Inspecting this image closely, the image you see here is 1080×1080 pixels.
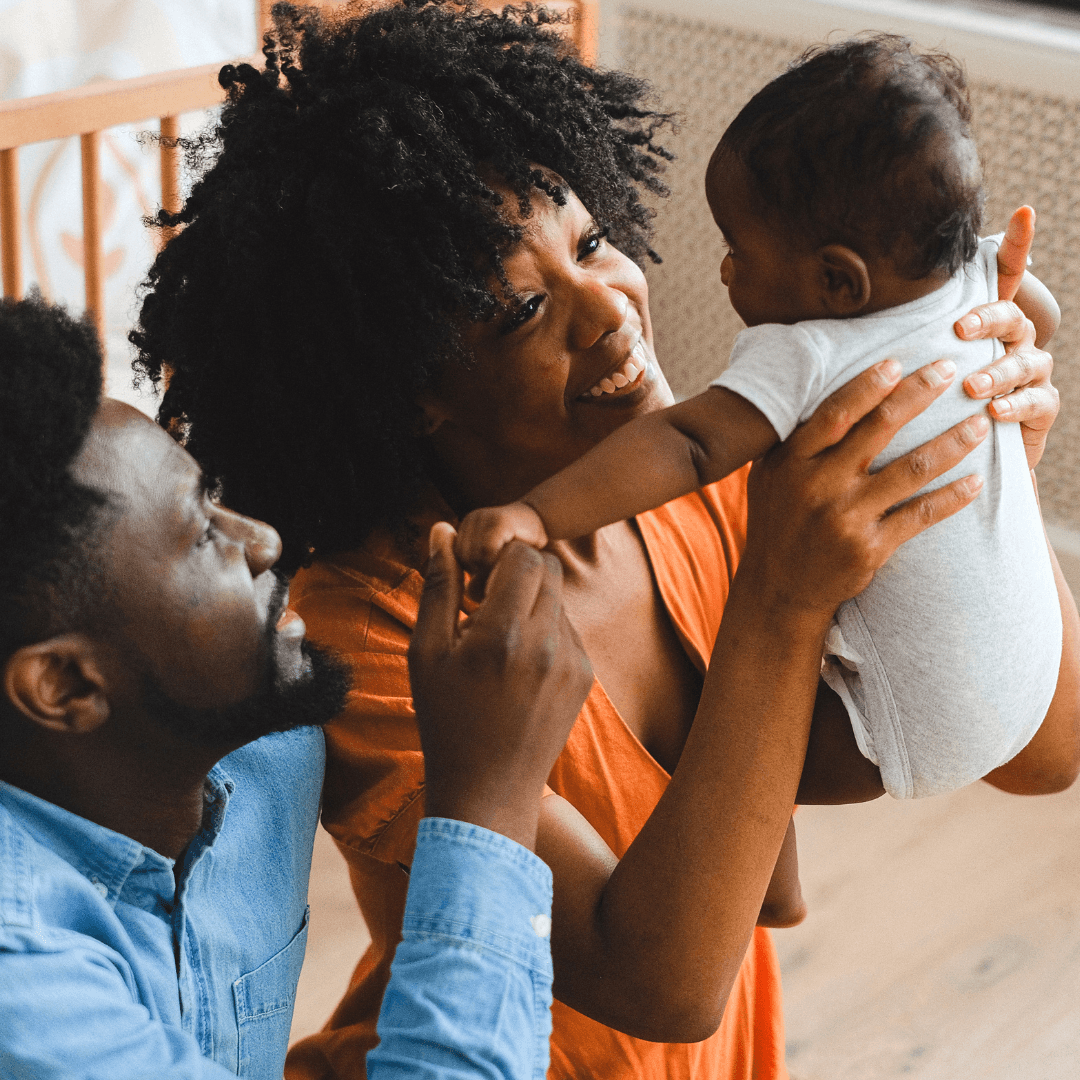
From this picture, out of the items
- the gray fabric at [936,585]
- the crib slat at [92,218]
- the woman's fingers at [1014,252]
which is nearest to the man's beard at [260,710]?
the gray fabric at [936,585]

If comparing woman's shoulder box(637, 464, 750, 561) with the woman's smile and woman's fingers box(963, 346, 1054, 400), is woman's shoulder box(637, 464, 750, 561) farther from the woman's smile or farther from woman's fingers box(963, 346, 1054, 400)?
woman's fingers box(963, 346, 1054, 400)

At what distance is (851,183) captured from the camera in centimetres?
95

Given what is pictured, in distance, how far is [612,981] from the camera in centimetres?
97

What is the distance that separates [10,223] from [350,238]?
42.1 inches

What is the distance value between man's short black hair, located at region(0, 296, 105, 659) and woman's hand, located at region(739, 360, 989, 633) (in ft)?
1.66

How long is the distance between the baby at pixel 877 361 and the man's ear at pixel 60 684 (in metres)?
0.31

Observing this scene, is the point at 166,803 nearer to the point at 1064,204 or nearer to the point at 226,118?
the point at 226,118

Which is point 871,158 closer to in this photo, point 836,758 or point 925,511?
point 925,511

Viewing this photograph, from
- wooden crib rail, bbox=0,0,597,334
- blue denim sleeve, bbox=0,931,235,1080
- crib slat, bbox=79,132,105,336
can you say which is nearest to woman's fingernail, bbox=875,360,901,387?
blue denim sleeve, bbox=0,931,235,1080

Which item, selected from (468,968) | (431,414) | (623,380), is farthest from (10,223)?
(468,968)

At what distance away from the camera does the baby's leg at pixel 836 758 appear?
43.1 inches

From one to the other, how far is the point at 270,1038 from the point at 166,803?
228mm

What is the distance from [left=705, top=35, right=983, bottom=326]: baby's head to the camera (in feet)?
3.11

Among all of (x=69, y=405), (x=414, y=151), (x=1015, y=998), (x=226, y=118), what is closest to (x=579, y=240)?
(x=414, y=151)
